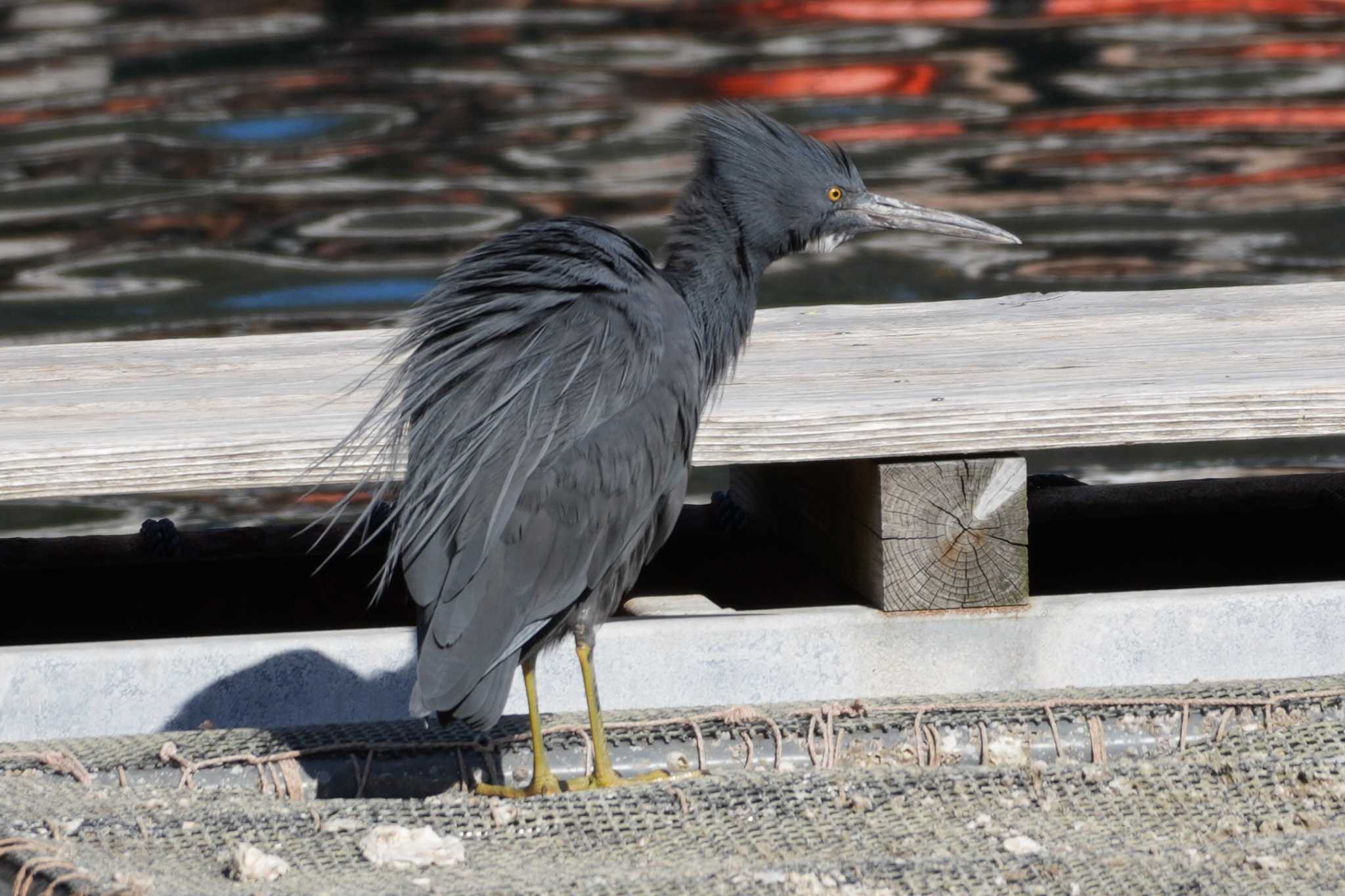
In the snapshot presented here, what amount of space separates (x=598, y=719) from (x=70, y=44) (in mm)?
3609

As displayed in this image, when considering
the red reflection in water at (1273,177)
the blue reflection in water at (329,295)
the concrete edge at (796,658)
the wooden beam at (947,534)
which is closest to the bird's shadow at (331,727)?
the concrete edge at (796,658)

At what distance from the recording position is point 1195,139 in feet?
18.3

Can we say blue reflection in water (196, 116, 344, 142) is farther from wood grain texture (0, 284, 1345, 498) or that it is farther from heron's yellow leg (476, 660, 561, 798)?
heron's yellow leg (476, 660, 561, 798)

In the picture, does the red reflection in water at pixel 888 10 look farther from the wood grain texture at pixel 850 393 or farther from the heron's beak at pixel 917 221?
the heron's beak at pixel 917 221

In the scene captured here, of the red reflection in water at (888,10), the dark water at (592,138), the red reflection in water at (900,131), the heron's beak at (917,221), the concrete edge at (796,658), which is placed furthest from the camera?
the red reflection in water at (900,131)

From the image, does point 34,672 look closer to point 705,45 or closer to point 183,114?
point 183,114

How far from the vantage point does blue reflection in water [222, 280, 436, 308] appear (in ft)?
17.6

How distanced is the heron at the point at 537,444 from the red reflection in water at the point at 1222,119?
3128 millimetres

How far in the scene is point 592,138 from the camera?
541cm

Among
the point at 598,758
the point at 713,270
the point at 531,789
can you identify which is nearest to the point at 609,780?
the point at 598,758

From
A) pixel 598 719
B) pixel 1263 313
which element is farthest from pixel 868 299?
pixel 598 719

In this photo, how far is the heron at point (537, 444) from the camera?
245 cm

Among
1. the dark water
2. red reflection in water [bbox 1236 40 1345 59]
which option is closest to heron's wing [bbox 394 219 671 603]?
the dark water

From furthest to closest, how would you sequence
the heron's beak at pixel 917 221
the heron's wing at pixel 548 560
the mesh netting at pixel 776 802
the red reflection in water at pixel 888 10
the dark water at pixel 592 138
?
1. the red reflection in water at pixel 888 10
2. the dark water at pixel 592 138
3. the heron's beak at pixel 917 221
4. the heron's wing at pixel 548 560
5. the mesh netting at pixel 776 802
